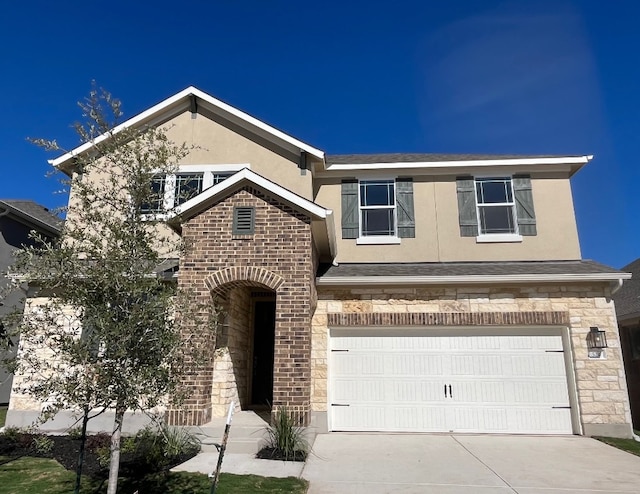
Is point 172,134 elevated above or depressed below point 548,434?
above

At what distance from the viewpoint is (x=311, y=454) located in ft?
25.7

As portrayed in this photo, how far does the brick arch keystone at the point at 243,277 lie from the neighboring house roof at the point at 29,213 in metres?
10.3

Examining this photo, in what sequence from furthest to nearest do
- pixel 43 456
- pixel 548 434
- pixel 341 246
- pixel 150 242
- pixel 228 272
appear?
pixel 341 246
pixel 548 434
pixel 228 272
pixel 43 456
pixel 150 242

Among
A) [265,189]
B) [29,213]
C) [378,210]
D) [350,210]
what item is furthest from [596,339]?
[29,213]

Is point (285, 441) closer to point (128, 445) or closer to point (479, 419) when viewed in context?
point (128, 445)

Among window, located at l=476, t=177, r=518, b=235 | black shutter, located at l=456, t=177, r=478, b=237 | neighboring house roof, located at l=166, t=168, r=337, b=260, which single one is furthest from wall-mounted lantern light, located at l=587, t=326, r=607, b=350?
neighboring house roof, located at l=166, t=168, r=337, b=260

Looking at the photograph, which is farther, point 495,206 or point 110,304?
point 495,206

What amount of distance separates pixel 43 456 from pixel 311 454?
4625 mm

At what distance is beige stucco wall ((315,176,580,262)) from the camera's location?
12031 millimetres

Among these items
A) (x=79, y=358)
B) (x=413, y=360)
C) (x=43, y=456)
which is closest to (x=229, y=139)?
(x=413, y=360)

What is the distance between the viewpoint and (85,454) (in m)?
7.66

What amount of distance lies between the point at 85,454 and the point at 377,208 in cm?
881

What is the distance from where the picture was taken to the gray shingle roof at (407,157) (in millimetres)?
12858

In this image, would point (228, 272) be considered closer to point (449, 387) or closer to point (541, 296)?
point (449, 387)
